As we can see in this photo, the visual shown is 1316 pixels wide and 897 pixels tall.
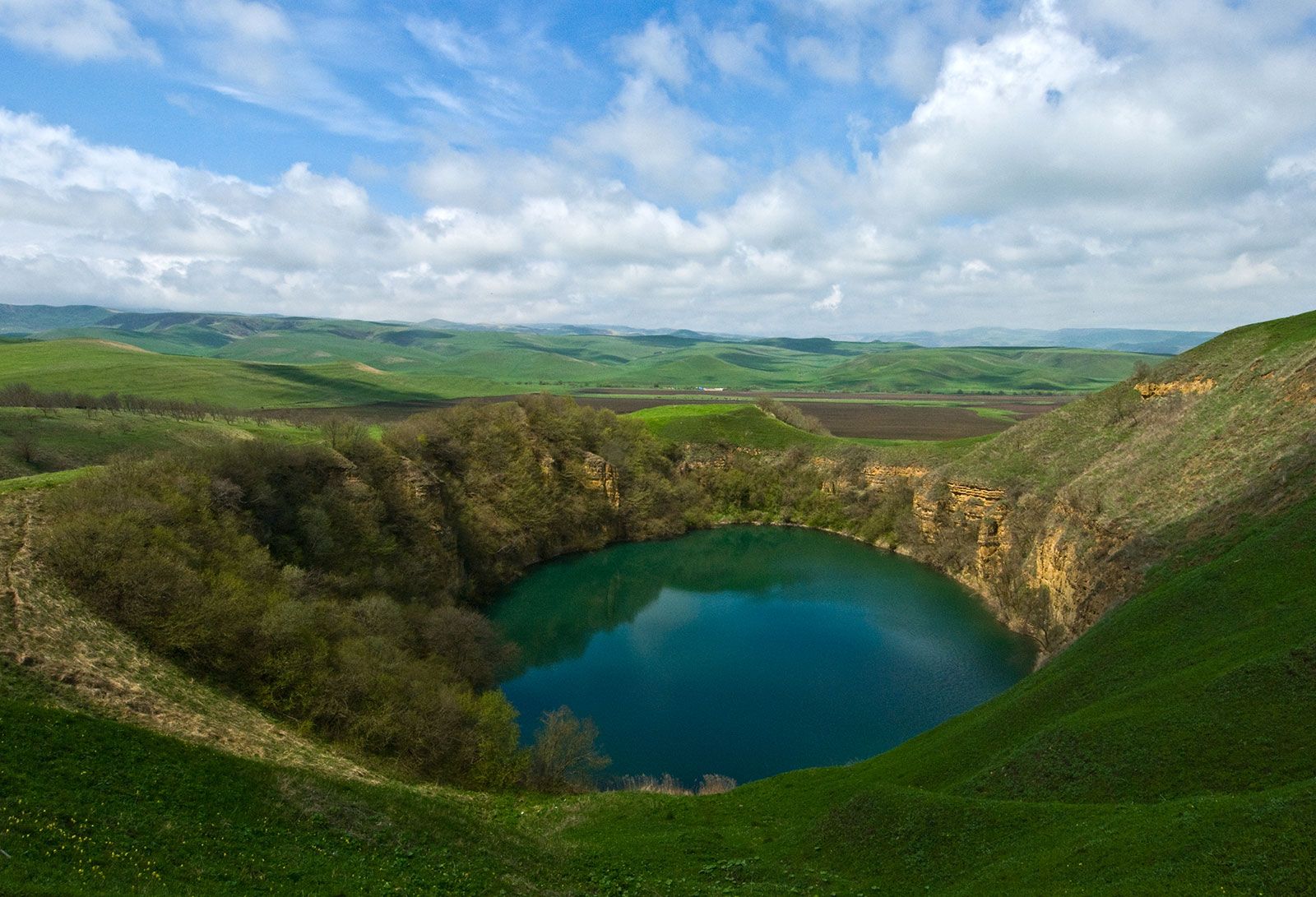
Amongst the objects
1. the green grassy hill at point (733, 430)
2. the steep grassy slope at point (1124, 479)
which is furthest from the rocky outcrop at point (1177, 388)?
the green grassy hill at point (733, 430)

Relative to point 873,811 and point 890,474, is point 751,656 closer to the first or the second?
point 873,811

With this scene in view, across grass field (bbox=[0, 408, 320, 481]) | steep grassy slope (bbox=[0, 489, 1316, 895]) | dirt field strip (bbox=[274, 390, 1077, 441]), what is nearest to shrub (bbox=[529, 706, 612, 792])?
steep grassy slope (bbox=[0, 489, 1316, 895])

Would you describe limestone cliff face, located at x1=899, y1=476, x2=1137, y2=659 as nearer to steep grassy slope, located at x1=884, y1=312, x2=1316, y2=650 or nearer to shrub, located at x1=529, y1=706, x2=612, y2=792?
steep grassy slope, located at x1=884, y1=312, x2=1316, y2=650

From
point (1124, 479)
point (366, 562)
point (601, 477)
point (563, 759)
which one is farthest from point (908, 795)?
point (601, 477)

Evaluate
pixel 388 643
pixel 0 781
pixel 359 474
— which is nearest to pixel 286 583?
pixel 388 643

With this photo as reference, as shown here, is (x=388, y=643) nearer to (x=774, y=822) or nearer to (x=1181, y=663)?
(x=774, y=822)

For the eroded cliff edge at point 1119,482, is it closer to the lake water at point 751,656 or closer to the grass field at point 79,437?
the lake water at point 751,656
